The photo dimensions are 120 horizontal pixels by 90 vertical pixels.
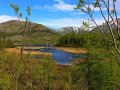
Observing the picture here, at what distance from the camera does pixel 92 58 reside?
2541 cm

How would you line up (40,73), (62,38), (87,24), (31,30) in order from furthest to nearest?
(62,38) → (40,73) → (31,30) → (87,24)

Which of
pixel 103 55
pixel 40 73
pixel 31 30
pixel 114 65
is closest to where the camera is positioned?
pixel 31 30

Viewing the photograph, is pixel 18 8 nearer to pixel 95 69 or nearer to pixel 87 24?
pixel 87 24

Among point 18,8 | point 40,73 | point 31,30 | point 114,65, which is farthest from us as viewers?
point 40,73

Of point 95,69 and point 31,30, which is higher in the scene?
point 31,30

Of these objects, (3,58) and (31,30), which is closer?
(3,58)

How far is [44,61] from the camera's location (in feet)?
109

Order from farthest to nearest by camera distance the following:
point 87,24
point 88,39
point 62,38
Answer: point 62,38
point 88,39
point 87,24

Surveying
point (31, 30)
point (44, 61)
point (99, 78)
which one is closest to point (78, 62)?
point (99, 78)

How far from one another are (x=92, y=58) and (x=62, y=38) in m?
145

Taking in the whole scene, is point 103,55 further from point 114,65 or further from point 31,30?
point 31,30

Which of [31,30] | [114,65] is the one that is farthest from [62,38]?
[31,30]

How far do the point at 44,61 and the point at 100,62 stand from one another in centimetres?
1057

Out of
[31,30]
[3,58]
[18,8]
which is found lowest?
[3,58]
